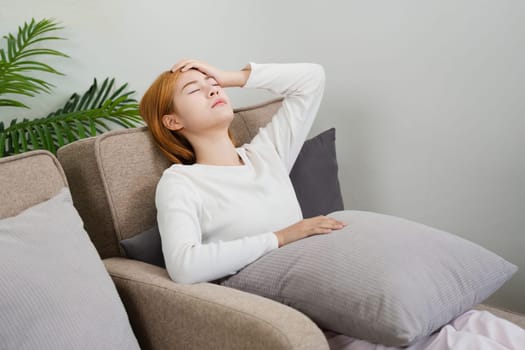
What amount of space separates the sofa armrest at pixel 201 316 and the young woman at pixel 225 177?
0.07 m

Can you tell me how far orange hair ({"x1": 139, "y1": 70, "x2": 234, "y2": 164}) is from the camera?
1570 millimetres

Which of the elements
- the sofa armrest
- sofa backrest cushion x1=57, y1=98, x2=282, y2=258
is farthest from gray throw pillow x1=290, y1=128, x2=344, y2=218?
the sofa armrest

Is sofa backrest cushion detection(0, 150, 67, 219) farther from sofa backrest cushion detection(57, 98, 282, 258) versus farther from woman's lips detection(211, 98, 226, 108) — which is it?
woman's lips detection(211, 98, 226, 108)

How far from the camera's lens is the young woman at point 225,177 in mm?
1263

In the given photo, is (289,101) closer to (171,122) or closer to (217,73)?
(217,73)

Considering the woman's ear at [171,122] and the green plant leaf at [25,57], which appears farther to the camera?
the green plant leaf at [25,57]

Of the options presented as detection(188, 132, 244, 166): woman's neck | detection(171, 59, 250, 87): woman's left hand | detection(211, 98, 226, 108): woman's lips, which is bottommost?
detection(188, 132, 244, 166): woman's neck

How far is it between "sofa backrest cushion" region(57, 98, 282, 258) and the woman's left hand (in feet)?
0.74

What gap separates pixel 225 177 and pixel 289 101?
1.38 feet

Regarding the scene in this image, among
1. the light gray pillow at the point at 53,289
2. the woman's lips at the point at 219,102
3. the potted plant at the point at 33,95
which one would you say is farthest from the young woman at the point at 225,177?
the potted plant at the point at 33,95

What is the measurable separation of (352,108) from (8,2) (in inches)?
48.5

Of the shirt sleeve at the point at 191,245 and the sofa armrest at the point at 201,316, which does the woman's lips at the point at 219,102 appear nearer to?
the shirt sleeve at the point at 191,245

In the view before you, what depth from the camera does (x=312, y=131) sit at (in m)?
2.35

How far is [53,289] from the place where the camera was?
103cm
